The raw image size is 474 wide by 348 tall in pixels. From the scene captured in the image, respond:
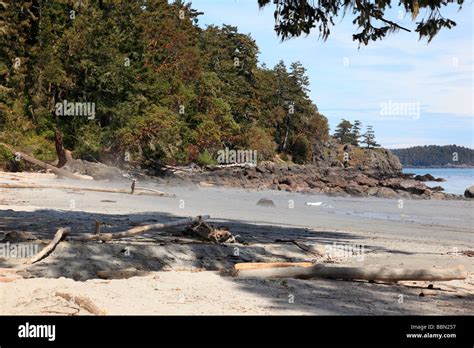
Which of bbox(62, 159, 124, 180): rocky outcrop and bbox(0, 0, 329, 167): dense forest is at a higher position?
bbox(0, 0, 329, 167): dense forest

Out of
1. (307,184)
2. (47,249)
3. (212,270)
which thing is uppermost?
(307,184)

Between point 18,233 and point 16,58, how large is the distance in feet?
107

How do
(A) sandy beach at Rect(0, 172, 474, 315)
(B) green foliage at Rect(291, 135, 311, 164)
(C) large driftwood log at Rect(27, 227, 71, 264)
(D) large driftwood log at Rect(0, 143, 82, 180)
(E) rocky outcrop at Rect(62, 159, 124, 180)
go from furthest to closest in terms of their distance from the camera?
(B) green foliage at Rect(291, 135, 311, 164)
(E) rocky outcrop at Rect(62, 159, 124, 180)
(D) large driftwood log at Rect(0, 143, 82, 180)
(C) large driftwood log at Rect(27, 227, 71, 264)
(A) sandy beach at Rect(0, 172, 474, 315)

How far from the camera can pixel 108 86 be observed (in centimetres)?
4403

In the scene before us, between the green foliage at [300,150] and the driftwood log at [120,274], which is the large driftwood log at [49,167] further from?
the green foliage at [300,150]

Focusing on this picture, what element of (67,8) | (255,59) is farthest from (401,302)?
(255,59)

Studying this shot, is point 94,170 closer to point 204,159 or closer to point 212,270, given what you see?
point 204,159

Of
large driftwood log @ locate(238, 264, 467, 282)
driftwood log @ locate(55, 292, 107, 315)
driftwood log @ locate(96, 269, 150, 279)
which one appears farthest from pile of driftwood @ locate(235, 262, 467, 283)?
driftwood log @ locate(55, 292, 107, 315)

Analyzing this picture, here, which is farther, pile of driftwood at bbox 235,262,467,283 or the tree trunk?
the tree trunk

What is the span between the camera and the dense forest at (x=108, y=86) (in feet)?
131

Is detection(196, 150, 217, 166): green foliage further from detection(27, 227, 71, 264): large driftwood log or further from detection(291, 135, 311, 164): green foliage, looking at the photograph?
detection(27, 227, 71, 264): large driftwood log

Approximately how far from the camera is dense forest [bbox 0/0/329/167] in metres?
39.8
